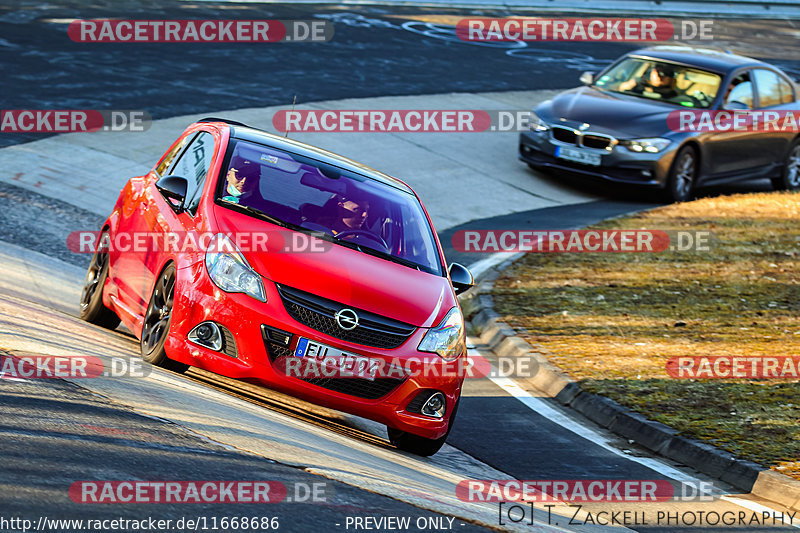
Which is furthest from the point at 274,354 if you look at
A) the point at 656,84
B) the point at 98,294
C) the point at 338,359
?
the point at 656,84

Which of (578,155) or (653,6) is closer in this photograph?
(578,155)

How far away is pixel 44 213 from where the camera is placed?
1170cm

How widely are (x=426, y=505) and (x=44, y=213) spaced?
24.3 ft

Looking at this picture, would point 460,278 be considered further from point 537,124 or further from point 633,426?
point 537,124

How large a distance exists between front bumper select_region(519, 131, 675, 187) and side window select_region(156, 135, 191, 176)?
327 inches

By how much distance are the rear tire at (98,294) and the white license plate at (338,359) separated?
245cm

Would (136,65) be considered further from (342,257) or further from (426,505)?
(426,505)

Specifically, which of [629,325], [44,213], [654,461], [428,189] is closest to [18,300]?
[44,213]

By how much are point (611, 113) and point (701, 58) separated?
2184 millimetres

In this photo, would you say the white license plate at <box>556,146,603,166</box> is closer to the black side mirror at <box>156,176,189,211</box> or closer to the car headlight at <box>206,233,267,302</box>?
the black side mirror at <box>156,176,189,211</box>

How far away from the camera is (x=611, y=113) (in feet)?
53.5

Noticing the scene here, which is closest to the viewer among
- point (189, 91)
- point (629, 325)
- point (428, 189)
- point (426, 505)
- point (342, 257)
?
point (426, 505)

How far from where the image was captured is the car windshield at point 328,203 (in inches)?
301

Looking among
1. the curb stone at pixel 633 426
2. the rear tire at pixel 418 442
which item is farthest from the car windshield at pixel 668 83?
the rear tire at pixel 418 442
